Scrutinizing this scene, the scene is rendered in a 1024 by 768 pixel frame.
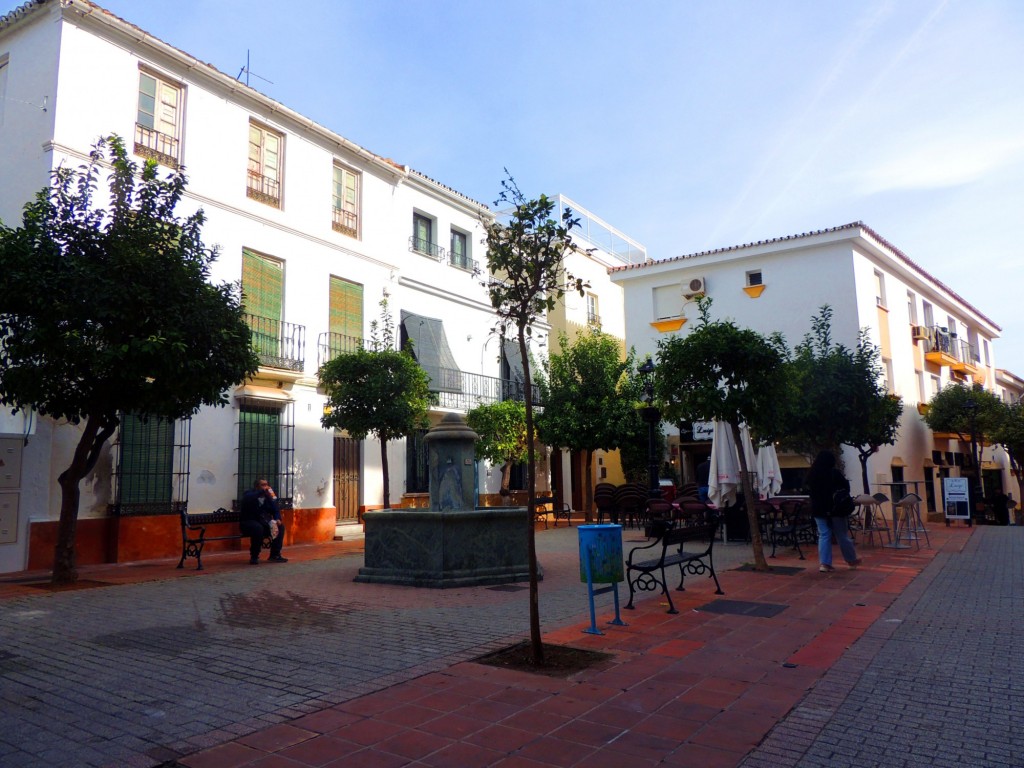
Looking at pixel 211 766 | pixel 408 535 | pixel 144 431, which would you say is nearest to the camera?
pixel 211 766

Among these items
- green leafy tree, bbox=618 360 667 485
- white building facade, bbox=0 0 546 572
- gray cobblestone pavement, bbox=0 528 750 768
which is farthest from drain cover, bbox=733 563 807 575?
white building facade, bbox=0 0 546 572

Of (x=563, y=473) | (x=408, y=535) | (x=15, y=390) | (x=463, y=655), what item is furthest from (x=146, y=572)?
(x=563, y=473)

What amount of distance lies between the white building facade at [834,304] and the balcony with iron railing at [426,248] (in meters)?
9.62

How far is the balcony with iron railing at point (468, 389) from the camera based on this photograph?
20625 mm

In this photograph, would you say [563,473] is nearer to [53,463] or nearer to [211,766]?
[53,463]

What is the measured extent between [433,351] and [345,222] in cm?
423

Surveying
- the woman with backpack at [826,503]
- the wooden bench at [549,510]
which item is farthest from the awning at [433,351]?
the woman with backpack at [826,503]

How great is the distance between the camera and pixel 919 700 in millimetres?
4547

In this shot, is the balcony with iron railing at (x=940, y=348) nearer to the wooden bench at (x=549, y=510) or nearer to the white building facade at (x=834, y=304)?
the white building facade at (x=834, y=304)

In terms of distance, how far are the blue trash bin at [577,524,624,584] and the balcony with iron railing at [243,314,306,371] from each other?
35.3ft

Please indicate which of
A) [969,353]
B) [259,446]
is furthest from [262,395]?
[969,353]

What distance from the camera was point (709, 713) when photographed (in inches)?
170

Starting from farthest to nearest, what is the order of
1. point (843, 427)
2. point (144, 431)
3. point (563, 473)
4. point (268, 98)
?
point (563, 473) → point (268, 98) → point (843, 427) → point (144, 431)

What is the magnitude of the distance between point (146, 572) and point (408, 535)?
4842 millimetres
